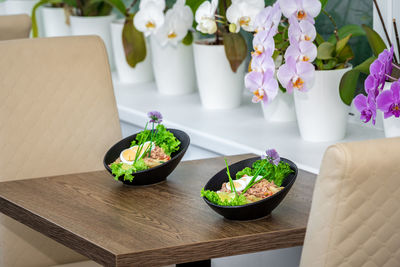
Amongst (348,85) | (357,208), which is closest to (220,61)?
(348,85)

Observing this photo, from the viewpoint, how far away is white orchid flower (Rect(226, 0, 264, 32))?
1.94 metres

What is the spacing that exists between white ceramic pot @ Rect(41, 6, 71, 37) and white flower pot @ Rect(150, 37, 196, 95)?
75cm

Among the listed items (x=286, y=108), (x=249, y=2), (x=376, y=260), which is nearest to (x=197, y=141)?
(x=286, y=108)

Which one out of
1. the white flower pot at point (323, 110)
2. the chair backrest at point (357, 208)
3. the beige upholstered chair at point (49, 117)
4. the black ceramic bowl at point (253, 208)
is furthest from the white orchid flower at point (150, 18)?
the chair backrest at point (357, 208)

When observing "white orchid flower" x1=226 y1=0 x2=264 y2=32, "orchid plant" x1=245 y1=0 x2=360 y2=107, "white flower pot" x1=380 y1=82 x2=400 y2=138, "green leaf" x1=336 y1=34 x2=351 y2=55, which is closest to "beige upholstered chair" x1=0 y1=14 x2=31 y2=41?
"white orchid flower" x1=226 y1=0 x2=264 y2=32

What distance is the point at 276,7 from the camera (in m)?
1.63

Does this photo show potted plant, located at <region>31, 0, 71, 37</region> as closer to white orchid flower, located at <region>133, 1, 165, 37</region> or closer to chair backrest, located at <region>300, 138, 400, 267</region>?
white orchid flower, located at <region>133, 1, 165, 37</region>

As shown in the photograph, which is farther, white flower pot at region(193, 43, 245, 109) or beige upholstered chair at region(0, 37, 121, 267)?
white flower pot at region(193, 43, 245, 109)

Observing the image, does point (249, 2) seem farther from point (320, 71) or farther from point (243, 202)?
point (243, 202)

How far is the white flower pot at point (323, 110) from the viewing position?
1817 mm

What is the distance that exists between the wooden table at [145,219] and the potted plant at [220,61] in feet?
2.09

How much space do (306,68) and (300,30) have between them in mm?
89

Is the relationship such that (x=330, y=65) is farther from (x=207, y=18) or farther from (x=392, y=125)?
(x=207, y=18)

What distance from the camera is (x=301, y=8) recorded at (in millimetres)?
1675
